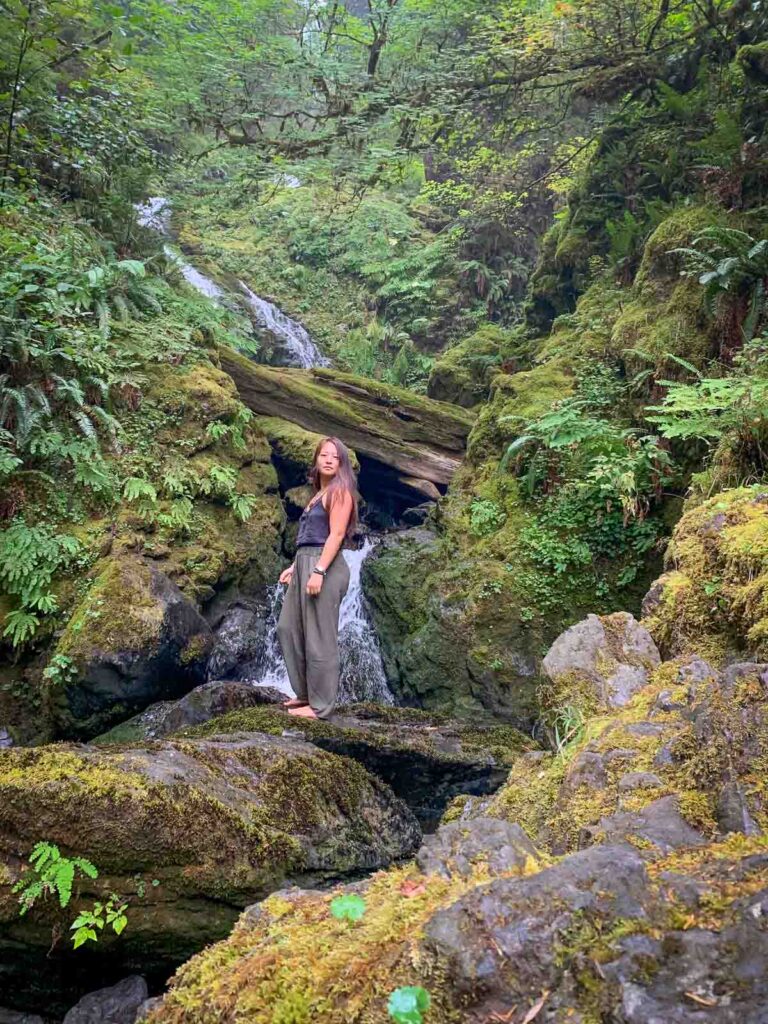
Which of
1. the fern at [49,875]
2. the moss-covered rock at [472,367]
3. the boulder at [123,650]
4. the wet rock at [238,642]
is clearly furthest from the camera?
the moss-covered rock at [472,367]

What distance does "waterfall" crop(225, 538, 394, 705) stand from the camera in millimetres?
8148

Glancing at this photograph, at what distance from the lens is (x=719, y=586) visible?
12.5 feet

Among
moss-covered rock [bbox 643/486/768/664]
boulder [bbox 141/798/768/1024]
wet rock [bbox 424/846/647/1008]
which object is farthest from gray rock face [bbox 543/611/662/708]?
wet rock [bbox 424/846/647/1008]

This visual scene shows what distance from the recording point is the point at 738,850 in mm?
1639

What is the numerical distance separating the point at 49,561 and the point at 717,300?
27.2 ft

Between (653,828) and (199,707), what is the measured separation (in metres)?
4.74

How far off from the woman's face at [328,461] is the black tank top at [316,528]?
0.28m

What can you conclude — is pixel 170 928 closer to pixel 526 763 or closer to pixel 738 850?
pixel 526 763

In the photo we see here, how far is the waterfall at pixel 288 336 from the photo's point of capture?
57.6 ft

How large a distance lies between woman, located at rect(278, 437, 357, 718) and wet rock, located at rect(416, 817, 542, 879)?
3258 mm

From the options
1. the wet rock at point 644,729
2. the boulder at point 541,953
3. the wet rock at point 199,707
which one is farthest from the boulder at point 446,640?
the boulder at point 541,953

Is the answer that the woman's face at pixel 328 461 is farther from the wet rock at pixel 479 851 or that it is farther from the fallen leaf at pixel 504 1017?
the fallen leaf at pixel 504 1017

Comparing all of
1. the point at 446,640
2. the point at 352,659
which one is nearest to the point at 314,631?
the point at 446,640

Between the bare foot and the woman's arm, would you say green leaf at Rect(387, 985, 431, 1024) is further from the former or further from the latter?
the bare foot
